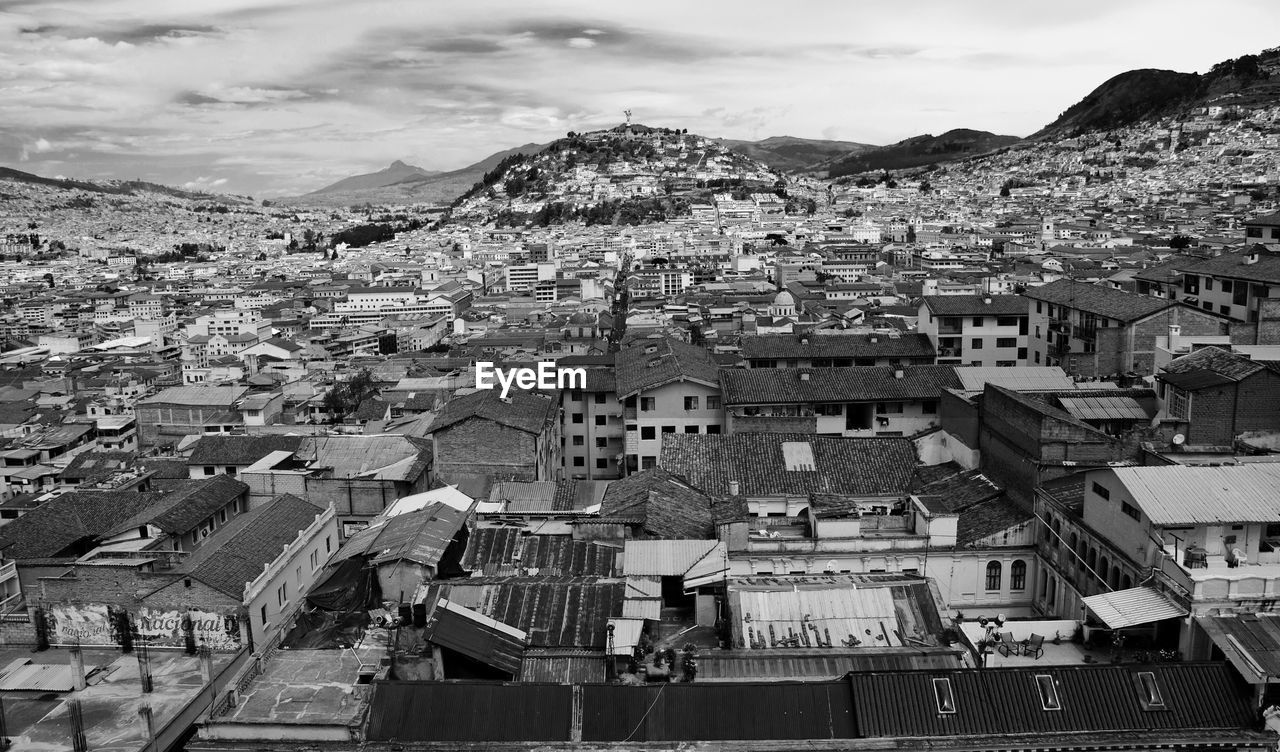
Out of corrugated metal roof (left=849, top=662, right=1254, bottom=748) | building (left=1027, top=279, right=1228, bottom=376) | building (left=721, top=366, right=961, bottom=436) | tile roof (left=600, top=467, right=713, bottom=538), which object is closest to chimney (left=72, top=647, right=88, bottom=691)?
tile roof (left=600, top=467, right=713, bottom=538)

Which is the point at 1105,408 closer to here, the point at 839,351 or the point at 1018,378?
the point at 1018,378

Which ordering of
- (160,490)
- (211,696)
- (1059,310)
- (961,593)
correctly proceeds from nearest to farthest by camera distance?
(211,696) < (961,593) < (160,490) < (1059,310)

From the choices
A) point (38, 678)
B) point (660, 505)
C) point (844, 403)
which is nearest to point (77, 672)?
point (38, 678)

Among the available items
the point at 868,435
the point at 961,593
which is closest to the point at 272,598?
the point at 961,593

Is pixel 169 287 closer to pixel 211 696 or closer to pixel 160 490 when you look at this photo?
pixel 160 490

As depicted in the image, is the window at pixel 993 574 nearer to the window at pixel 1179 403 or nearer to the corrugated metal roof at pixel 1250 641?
the corrugated metal roof at pixel 1250 641
